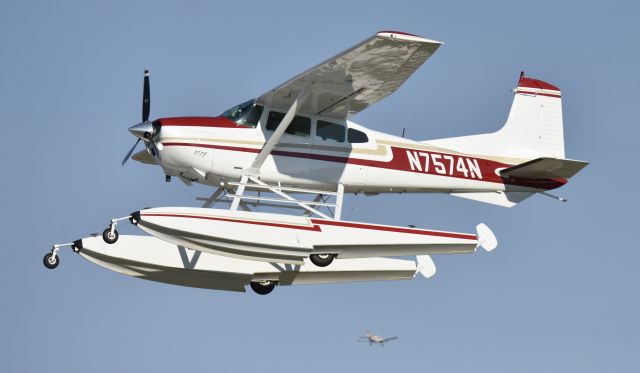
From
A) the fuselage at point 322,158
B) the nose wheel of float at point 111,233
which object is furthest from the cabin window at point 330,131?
the nose wheel of float at point 111,233

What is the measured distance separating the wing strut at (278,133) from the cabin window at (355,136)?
118cm

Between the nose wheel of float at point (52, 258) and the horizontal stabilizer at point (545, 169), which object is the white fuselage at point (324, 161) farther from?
the nose wheel of float at point (52, 258)

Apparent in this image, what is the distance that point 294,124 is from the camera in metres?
18.1

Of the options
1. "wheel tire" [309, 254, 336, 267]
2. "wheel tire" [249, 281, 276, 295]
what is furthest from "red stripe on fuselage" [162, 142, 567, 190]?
"wheel tire" [249, 281, 276, 295]

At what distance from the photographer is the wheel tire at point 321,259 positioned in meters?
17.3

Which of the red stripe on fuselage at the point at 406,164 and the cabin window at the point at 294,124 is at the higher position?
the cabin window at the point at 294,124

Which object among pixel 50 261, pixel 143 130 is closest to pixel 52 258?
pixel 50 261

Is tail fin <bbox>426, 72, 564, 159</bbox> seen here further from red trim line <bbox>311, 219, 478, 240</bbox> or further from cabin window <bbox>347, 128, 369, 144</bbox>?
red trim line <bbox>311, 219, 478, 240</bbox>

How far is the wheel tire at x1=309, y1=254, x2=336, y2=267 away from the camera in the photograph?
1733 cm

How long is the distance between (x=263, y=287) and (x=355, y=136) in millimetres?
2889

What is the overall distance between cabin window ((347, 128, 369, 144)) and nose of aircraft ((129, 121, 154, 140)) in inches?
126

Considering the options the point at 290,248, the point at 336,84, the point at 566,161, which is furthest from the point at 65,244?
the point at 566,161

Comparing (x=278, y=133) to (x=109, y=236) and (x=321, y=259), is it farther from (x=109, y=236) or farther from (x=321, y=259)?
(x=109, y=236)

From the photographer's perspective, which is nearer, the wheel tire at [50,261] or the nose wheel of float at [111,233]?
the nose wheel of float at [111,233]
